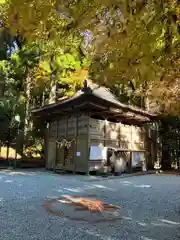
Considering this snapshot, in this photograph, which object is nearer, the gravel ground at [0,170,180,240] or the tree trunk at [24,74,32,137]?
the gravel ground at [0,170,180,240]

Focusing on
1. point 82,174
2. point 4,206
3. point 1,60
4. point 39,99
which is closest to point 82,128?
point 82,174

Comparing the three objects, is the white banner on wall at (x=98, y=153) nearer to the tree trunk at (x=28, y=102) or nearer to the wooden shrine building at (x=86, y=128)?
the wooden shrine building at (x=86, y=128)

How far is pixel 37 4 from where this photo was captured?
7.87 feet

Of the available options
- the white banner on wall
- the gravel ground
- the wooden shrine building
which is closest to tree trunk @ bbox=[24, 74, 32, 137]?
the wooden shrine building

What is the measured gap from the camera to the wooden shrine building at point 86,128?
12836 millimetres

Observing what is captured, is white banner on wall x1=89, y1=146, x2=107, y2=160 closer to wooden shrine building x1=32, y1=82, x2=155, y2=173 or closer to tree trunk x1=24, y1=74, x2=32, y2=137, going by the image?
wooden shrine building x1=32, y1=82, x2=155, y2=173

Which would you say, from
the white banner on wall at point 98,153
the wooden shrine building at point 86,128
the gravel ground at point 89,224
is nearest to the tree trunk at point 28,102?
the wooden shrine building at point 86,128

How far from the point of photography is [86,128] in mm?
12992

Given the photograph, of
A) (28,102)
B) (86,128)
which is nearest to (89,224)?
(86,128)

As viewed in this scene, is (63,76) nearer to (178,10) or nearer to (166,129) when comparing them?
(166,129)

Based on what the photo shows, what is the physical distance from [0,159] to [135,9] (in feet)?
54.5

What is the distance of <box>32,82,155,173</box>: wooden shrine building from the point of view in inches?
505

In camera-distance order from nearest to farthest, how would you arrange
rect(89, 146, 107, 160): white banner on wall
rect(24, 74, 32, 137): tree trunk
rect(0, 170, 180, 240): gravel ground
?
rect(0, 170, 180, 240): gravel ground
rect(89, 146, 107, 160): white banner on wall
rect(24, 74, 32, 137): tree trunk

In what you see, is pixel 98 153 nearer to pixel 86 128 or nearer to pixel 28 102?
pixel 86 128
